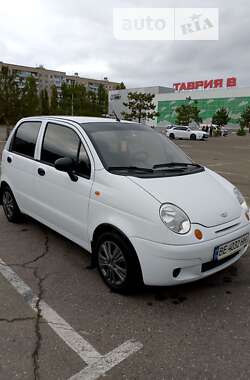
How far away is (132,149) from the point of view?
3449mm

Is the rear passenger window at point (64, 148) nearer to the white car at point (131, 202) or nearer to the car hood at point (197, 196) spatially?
the white car at point (131, 202)

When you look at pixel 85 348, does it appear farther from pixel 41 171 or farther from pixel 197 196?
pixel 41 171

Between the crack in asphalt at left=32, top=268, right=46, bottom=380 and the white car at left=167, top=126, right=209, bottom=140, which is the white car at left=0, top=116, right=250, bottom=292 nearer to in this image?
the crack in asphalt at left=32, top=268, right=46, bottom=380

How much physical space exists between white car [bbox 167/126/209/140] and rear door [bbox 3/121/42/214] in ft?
103

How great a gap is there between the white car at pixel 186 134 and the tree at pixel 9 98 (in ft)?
57.7

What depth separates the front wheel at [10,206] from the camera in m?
4.66

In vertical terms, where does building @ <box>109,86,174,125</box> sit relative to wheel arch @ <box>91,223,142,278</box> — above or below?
above

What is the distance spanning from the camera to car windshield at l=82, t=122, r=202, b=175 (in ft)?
10.5

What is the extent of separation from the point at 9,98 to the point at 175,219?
26593mm

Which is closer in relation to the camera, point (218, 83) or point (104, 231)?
point (104, 231)

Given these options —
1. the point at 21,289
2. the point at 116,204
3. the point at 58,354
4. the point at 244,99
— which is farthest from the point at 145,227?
the point at 244,99

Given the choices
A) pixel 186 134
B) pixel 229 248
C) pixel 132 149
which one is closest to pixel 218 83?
pixel 186 134

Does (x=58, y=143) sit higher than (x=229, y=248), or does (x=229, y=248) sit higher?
(x=58, y=143)

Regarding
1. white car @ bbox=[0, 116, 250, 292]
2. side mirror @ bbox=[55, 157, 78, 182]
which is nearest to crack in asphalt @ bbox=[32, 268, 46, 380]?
white car @ bbox=[0, 116, 250, 292]
